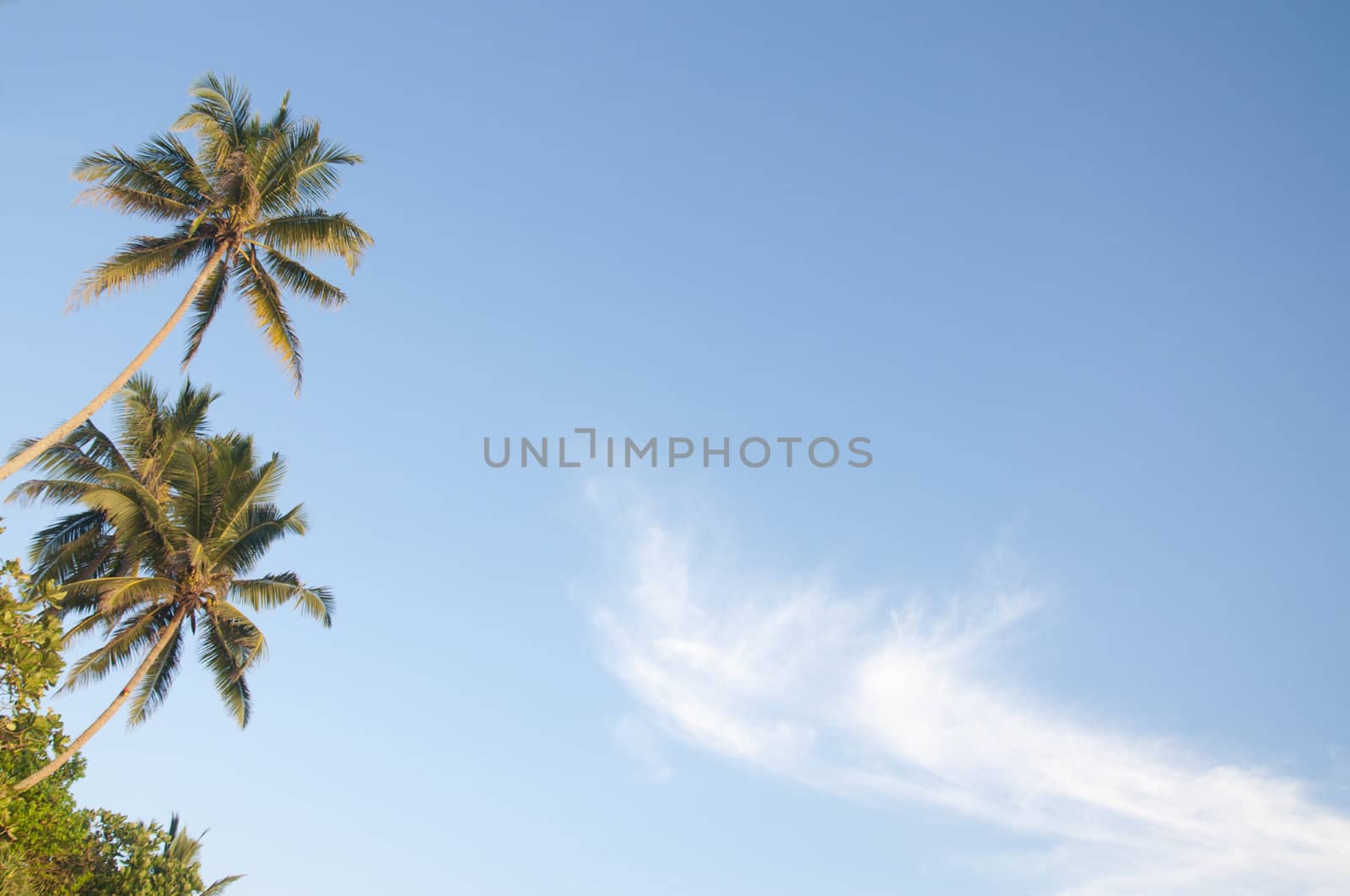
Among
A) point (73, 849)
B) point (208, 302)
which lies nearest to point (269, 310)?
point (208, 302)

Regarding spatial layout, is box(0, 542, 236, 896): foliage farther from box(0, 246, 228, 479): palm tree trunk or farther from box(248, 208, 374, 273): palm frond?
box(248, 208, 374, 273): palm frond

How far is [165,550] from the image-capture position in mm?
21547

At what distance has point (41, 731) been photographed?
12.6 m

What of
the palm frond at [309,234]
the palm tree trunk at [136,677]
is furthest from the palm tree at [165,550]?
the palm frond at [309,234]

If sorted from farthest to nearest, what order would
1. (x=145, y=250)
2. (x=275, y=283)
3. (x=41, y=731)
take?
(x=275, y=283) → (x=145, y=250) → (x=41, y=731)

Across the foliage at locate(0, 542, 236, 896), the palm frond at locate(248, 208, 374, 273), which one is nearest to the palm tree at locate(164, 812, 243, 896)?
the foliage at locate(0, 542, 236, 896)

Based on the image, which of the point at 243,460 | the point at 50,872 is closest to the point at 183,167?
the point at 243,460

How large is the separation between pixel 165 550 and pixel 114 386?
5.06 metres

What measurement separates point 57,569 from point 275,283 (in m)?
8.88

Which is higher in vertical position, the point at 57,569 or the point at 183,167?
the point at 183,167

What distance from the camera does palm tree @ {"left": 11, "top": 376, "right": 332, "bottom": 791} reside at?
832 inches

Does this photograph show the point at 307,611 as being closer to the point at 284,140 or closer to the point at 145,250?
the point at 145,250

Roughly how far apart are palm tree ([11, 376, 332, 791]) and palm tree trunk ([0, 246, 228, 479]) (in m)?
2.93

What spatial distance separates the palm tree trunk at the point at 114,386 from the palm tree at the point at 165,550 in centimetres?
293
